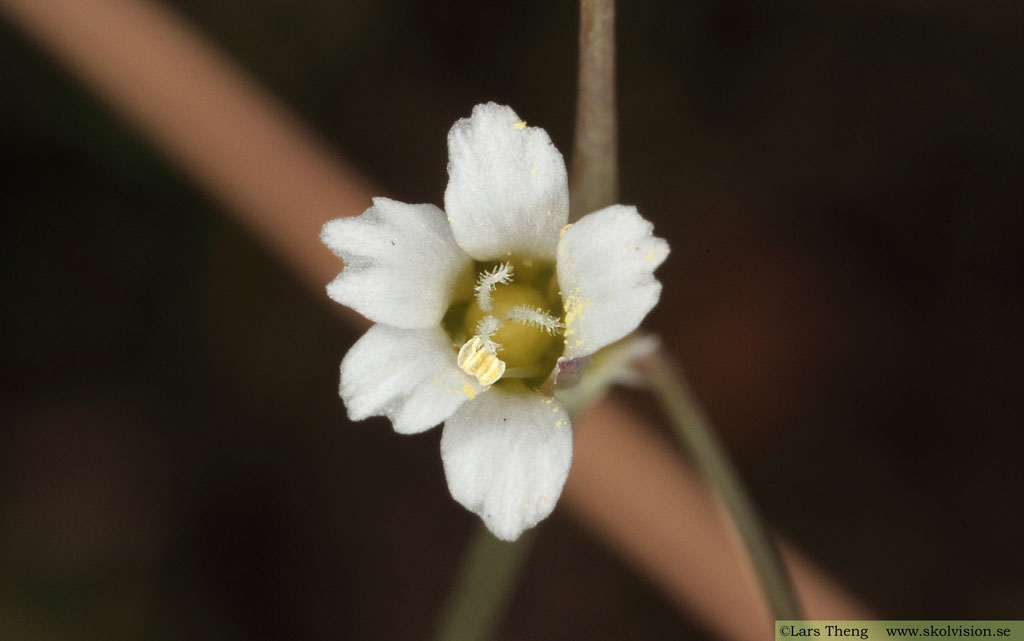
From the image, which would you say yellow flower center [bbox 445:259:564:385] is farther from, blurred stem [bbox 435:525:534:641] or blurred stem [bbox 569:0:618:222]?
blurred stem [bbox 435:525:534:641]

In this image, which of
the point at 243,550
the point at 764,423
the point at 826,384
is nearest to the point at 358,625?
the point at 243,550

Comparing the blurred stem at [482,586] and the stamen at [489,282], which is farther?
the blurred stem at [482,586]

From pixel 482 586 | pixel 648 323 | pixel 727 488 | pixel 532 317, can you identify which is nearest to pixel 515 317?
pixel 532 317

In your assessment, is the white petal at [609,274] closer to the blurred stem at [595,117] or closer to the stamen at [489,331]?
the stamen at [489,331]

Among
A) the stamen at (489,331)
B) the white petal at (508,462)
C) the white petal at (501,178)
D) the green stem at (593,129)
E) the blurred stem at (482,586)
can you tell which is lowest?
the white petal at (508,462)

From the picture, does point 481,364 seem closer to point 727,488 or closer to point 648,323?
point 727,488

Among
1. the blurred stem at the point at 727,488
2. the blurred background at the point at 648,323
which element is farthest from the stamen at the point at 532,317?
the blurred background at the point at 648,323

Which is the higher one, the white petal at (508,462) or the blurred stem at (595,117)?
the blurred stem at (595,117)

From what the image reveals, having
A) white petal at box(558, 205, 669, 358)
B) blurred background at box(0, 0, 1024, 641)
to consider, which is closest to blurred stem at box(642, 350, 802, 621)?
white petal at box(558, 205, 669, 358)

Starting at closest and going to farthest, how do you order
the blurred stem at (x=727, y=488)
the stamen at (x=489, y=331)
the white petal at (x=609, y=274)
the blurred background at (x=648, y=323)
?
the white petal at (x=609, y=274) → the stamen at (x=489, y=331) → the blurred stem at (x=727, y=488) → the blurred background at (x=648, y=323)

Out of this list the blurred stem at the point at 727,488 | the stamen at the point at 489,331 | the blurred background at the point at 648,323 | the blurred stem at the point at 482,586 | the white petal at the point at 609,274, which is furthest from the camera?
the blurred background at the point at 648,323
